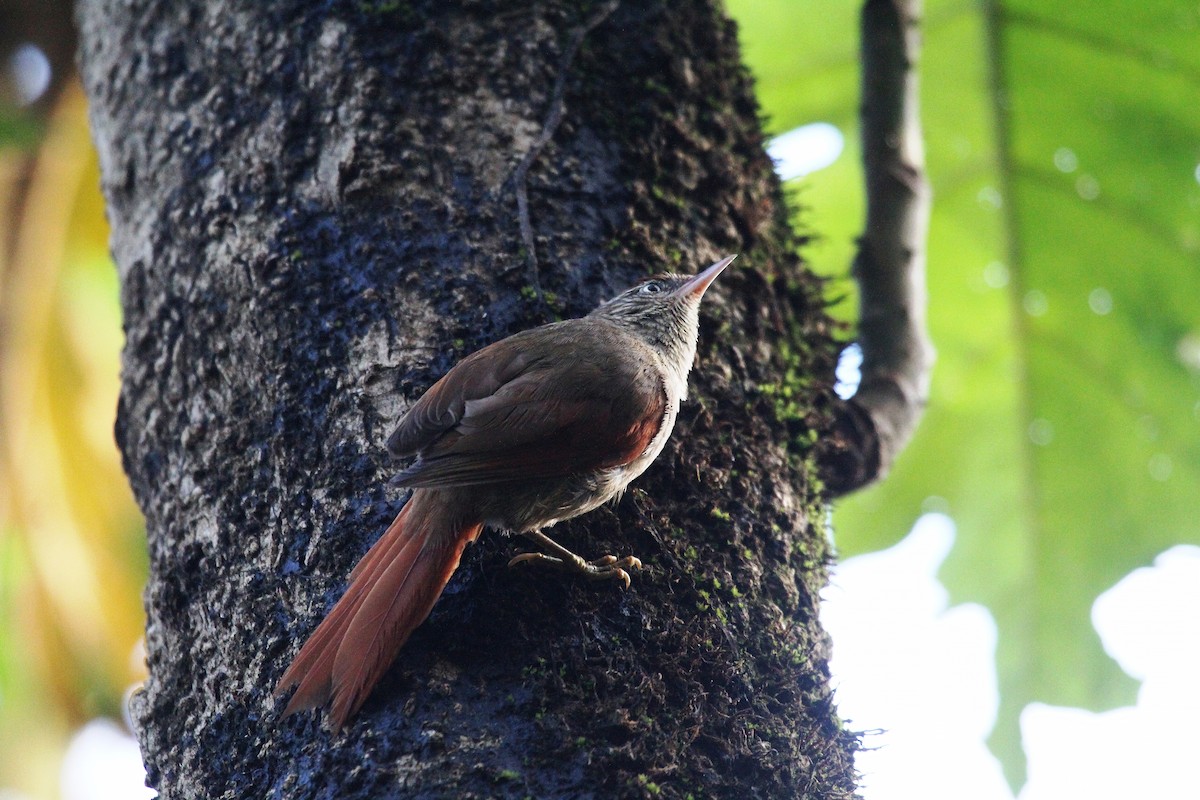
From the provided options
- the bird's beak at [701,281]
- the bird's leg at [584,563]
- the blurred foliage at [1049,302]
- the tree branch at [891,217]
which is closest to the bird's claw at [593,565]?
the bird's leg at [584,563]

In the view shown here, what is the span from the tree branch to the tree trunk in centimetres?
20

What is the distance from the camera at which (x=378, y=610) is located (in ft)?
6.61

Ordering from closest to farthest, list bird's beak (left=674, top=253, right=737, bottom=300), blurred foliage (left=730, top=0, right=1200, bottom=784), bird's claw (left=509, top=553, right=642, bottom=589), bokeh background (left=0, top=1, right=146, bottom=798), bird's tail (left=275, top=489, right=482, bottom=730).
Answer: bird's tail (left=275, top=489, right=482, bottom=730), bird's claw (left=509, top=553, right=642, bottom=589), bird's beak (left=674, top=253, right=737, bottom=300), blurred foliage (left=730, top=0, right=1200, bottom=784), bokeh background (left=0, top=1, right=146, bottom=798)

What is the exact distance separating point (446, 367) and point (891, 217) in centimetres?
152

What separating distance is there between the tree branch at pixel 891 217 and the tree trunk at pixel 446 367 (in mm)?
200

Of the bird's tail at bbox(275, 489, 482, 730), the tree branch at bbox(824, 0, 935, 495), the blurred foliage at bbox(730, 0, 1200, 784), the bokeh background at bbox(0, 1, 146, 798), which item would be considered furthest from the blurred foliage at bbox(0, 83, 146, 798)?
the tree branch at bbox(824, 0, 935, 495)

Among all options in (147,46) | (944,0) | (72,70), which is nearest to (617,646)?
(147,46)

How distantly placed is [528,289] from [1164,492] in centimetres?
275

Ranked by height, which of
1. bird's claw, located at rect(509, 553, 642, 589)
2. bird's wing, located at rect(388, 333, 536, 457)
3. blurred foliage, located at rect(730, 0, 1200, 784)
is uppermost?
bird's wing, located at rect(388, 333, 536, 457)

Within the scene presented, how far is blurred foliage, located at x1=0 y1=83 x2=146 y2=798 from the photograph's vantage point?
15.3ft

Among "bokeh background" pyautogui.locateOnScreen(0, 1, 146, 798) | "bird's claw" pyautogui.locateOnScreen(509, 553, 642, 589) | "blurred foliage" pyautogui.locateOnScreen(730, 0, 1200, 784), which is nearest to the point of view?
"bird's claw" pyautogui.locateOnScreen(509, 553, 642, 589)

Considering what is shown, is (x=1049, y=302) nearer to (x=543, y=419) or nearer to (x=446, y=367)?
(x=543, y=419)

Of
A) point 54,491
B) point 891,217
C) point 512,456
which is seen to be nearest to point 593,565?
point 512,456

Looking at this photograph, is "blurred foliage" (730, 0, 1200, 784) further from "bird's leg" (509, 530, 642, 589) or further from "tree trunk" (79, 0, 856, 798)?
"bird's leg" (509, 530, 642, 589)
